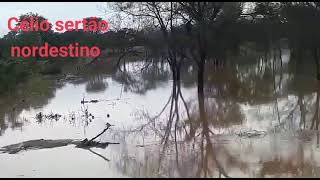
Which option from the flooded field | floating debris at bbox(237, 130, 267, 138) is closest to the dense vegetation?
the flooded field

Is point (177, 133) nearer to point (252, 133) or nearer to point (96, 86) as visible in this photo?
point (252, 133)

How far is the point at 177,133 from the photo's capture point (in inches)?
537

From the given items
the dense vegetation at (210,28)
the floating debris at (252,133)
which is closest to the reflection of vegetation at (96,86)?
the dense vegetation at (210,28)

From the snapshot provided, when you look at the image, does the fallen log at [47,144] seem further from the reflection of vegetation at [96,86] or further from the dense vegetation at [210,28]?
the reflection of vegetation at [96,86]

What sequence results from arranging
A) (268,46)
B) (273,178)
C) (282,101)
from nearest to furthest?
(273,178), (282,101), (268,46)

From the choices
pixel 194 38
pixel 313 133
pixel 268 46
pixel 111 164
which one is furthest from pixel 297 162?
pixel 268 46

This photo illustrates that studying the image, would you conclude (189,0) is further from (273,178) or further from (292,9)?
(273,178)

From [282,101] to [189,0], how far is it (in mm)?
6273

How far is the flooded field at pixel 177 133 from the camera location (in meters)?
9.80

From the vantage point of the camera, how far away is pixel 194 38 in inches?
974

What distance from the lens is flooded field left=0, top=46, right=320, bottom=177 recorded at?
9.80 meters

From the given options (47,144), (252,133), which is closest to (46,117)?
(47,144)

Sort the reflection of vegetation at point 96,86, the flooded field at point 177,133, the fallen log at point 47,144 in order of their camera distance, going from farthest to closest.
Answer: the reflection of vegetation at point 96,86, the fallen log at point 47,144, the flooded field at point 177,133

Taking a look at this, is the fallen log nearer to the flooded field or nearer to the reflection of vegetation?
the flooded field
